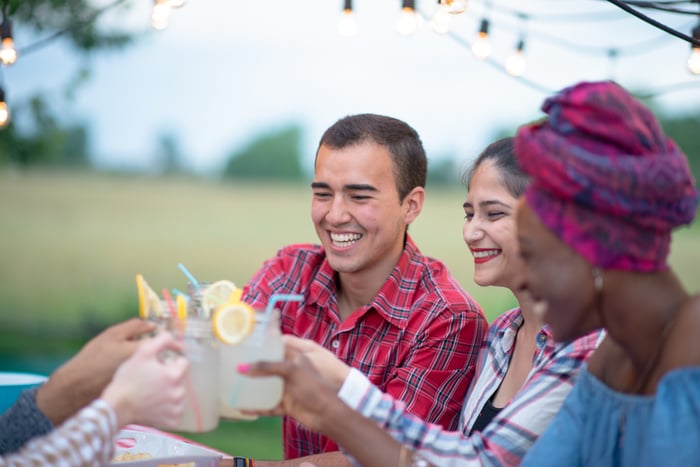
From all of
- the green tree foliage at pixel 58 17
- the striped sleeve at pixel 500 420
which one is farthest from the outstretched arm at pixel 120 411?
the green tree foliage at pixel 58 17

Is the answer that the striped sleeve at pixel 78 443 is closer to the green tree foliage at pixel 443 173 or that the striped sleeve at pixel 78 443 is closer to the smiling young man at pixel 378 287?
the smiling young man at pixel 378 287

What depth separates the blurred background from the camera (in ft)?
22.6

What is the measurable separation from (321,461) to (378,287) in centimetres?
66

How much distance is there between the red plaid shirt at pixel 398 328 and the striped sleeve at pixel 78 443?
1095 millimetres

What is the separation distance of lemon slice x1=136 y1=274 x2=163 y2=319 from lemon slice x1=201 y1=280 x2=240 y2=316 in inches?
3.9

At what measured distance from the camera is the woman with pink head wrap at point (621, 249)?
134 cm

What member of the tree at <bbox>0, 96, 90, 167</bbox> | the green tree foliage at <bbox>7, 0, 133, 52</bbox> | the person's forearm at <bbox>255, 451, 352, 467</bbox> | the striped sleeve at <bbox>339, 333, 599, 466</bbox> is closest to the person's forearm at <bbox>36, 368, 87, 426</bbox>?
the striped sleeve at <bbox>339, 333, 599, 466</bbox>

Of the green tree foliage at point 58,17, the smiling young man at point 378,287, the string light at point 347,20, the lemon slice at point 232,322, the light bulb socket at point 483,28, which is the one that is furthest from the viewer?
the green tree foliage at point 58,17

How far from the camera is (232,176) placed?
23.5ft

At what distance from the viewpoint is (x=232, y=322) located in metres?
1.55

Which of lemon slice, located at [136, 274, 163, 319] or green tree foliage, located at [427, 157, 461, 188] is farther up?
lemon slice, located at [136, 274, 163, 319]

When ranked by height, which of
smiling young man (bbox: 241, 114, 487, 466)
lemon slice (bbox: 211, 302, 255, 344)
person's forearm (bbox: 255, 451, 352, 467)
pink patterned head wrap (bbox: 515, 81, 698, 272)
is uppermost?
pink patterned head wrap (bbox: 515, 81, 698, 272)

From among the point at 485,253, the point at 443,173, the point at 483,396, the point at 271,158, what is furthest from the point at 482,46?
the point at 271,158

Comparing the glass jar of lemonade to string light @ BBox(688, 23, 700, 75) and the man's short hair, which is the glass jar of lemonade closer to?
the man's short hair
